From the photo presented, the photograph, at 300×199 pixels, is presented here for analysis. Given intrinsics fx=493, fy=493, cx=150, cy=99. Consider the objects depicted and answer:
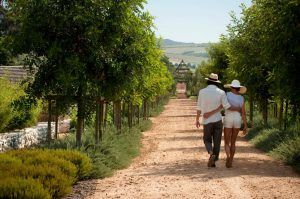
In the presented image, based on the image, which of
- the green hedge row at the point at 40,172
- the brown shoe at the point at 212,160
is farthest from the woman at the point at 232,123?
the green hedge row at the point at 40,172

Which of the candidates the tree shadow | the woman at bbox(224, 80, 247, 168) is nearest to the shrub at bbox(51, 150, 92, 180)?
the tree shadow

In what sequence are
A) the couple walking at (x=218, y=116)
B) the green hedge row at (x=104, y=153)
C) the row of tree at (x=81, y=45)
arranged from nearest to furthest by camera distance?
the green hedge row at (x=104, y=153) < the couple walking at (x=218, y=116) < the row of tree at (x=81, y=45)

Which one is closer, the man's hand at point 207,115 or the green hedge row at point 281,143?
the man's hand at point 207,115

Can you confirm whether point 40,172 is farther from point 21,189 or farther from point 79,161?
point 79,161

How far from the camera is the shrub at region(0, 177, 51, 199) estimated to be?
273 inches

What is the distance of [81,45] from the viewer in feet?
40.5

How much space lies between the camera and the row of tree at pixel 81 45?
11.8 meters

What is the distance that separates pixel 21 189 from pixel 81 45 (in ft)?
19.5

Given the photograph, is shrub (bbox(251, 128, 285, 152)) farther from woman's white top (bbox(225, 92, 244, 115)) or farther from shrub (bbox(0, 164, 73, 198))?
shrub (bbox(0, 164, 73, 198))

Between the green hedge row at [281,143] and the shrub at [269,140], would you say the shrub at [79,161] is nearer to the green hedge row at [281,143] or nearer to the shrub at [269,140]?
the green hedge row at [281,143]

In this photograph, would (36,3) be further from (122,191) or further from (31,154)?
(122,191)

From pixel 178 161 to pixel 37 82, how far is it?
4.20 m

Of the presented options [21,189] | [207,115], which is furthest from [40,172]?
[207,115]

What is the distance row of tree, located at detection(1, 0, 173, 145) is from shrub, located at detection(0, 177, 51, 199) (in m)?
4.60
